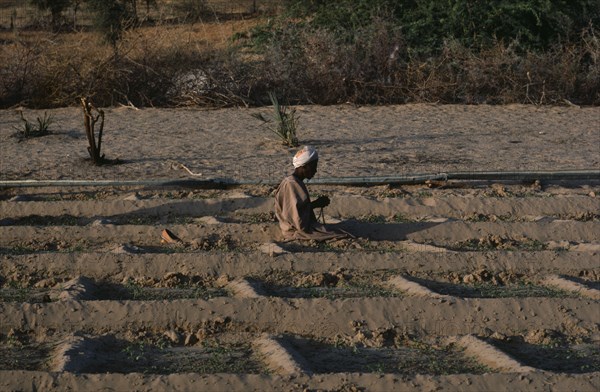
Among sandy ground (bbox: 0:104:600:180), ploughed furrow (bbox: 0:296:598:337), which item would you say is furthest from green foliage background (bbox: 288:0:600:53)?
ploughed furrow (bbox: 0:296:598:337)

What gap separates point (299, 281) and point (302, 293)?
0.64ft

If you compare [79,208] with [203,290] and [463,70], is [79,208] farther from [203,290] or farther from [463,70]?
[463,70]

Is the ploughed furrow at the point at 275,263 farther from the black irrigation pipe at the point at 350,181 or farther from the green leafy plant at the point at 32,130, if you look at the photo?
the green leafy plant at the point at 32,130

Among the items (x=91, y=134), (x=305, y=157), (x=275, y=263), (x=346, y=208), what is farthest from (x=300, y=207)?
(x=91, y=134)

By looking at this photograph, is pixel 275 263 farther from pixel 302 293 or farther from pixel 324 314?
pixel 324 314

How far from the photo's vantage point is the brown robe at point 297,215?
6.62m

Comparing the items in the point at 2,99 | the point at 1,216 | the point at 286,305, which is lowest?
the point at 2,99

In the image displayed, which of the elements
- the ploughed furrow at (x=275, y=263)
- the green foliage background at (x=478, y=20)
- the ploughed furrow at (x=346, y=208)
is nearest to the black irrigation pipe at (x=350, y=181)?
the ploughed furrow at (x=346, y=208)

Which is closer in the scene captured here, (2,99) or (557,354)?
(557,354)

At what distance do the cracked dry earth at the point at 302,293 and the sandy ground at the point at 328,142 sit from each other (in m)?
1.05

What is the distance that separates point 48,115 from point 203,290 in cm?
667

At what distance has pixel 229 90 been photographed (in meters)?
12.3

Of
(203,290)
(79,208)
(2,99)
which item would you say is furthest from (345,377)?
(2,99)

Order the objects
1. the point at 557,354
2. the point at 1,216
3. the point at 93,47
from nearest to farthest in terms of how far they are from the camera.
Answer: the point at 557,354, the point at 1,216, the point at 93,47
